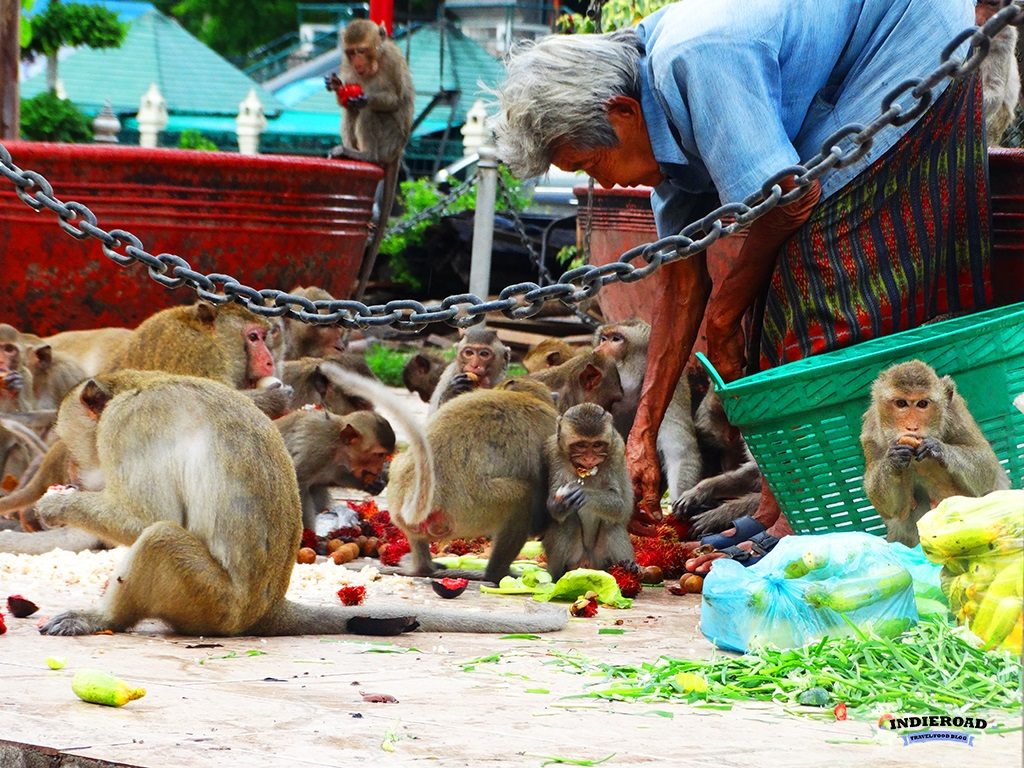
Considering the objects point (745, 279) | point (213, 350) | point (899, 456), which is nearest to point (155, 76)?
point (213, 350)

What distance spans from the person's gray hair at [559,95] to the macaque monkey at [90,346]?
2641 mm

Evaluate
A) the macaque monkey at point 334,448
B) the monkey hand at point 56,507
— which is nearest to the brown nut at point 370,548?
the macaque monkey at point 334,448

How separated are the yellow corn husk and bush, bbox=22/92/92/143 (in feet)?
41.4

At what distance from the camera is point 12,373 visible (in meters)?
6.75

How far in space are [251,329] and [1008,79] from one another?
430 centimetres

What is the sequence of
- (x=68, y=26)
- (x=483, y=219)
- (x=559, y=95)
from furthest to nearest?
(x=68, y=26), (x=483, y=219), (x=559, y=95)

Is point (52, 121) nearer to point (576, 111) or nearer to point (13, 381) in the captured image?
point (13, 381)

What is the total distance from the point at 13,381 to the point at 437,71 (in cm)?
2105

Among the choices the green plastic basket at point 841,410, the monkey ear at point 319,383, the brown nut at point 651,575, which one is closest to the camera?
the green plastic basket at point 841,410

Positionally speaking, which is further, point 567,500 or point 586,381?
point 586,381

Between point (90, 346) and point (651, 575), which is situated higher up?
point (90, 346)

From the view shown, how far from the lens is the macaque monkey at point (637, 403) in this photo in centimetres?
723

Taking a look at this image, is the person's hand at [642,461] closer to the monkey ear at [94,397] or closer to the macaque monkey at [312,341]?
the monkey ear at [94,397]

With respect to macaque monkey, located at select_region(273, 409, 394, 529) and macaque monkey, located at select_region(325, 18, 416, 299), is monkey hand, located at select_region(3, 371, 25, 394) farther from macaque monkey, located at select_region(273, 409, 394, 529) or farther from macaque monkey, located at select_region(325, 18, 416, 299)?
macaque monkey, located at select_region(325, 18, 416, 299)
